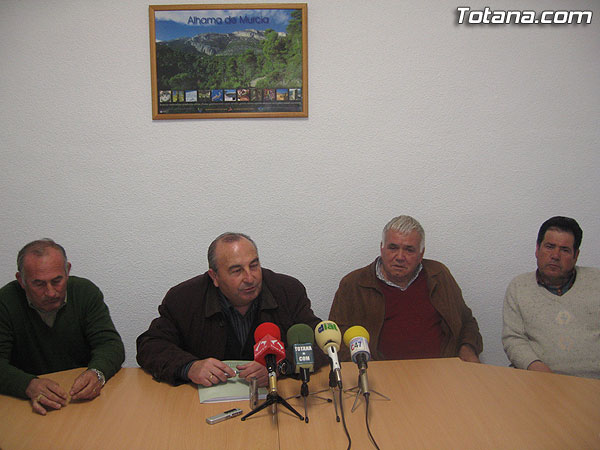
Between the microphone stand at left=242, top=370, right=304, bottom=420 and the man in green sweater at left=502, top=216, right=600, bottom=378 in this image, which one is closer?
the microphone stand at left=242, top=370, right=304, bottom=420

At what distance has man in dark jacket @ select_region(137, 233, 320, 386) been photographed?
228cm

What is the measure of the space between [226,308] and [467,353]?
136 cm

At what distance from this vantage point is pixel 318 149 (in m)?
3.19

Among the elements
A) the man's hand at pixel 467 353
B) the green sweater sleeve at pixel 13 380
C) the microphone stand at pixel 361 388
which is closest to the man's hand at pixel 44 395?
the green sweater sleeve at pixel 13 380

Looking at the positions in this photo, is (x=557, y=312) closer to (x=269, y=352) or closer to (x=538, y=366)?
(x=538, y=366)

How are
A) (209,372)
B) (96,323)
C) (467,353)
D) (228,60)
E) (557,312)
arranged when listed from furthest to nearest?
A: (228,60) → (467,353) → (557,312) → (96,323) → (209,372)

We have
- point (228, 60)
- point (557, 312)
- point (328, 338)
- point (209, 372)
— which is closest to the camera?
point (328, 338)

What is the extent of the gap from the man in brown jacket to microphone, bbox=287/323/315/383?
96cm

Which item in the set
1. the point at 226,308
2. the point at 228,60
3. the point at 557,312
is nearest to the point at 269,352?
the point at 226,308

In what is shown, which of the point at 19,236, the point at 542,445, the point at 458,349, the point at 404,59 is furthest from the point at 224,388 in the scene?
the point at 404,59

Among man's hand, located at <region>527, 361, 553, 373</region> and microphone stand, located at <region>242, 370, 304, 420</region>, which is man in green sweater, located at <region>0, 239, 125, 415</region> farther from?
man's hand, located at <region>527, 361, 553, 373</region>

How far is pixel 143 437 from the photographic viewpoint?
5.38 feet

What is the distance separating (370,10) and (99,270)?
7.78 ft

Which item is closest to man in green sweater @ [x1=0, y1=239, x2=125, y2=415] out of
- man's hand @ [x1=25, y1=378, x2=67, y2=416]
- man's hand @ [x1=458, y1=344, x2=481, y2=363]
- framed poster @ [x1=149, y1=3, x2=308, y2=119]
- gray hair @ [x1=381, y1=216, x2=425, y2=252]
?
man's hand @ [x1=25, y1=378, x2=67, y2=416]
